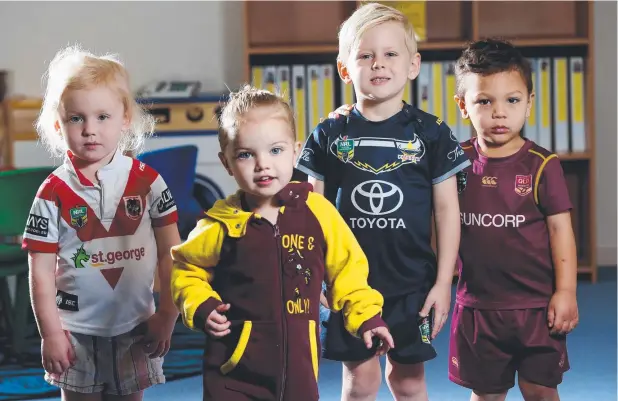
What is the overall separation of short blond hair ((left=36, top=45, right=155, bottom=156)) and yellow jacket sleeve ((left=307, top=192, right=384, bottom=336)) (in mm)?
413

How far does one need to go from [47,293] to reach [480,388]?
3.02 ft

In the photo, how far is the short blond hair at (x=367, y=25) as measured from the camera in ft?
→ 5.92

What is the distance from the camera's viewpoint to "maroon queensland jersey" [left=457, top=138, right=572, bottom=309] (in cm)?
189

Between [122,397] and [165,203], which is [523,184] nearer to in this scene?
[165,203]

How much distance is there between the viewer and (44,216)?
1.67 m

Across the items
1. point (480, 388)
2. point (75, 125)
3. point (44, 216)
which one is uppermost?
point (75, 125)

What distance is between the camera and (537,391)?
76.3 inches

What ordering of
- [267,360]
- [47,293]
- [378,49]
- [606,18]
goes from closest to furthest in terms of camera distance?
[267,360] < [47,293] < [378,49] < [606,18]

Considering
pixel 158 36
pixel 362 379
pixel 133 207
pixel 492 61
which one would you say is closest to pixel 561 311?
pixel 362 379

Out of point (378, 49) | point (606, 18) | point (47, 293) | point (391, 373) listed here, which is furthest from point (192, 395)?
point (606, 18)

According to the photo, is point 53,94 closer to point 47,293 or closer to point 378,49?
point 47,293

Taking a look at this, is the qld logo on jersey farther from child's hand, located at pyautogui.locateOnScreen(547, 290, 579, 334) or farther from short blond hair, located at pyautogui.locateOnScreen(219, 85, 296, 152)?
child's hand, located at pyautogui.locateOnScreen(547, 290, 579, 334)

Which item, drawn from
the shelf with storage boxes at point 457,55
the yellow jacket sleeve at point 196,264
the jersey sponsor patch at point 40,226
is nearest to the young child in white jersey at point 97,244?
the jersey sponsor patch at point 40,226

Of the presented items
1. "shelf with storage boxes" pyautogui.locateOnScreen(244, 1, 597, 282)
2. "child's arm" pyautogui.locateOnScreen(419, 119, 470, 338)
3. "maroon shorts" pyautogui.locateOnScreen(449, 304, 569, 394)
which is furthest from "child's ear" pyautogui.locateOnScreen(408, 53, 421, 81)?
"shelf with storage boxes" pyautogui.locateOnScreen(244, 1, 597, 282)
